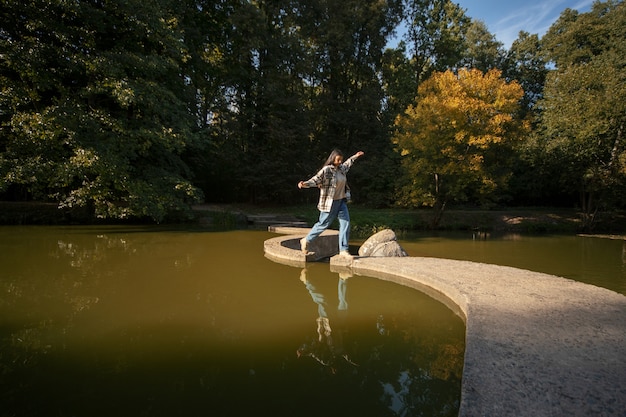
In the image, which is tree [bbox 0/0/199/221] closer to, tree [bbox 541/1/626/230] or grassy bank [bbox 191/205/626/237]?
grassy bank [bbox 191/205/626/237]

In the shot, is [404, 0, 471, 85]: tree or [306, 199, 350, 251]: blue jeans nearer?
[306, 199, 350, 251]: blue jeans

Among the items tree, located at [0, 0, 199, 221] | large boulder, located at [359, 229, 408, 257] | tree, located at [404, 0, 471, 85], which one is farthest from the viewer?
tree, located at [404, 0, 471, 85]

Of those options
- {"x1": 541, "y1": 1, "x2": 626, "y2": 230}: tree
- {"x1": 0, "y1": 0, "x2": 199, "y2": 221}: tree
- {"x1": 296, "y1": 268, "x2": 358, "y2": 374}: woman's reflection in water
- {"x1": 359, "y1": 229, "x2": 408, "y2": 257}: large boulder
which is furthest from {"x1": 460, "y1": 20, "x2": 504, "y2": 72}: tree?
{"x1": 296, "y1": 268, "x2": 358, "y2": 374}: woman's reflection in water

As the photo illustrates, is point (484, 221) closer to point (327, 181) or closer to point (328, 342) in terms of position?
point (327, 181)

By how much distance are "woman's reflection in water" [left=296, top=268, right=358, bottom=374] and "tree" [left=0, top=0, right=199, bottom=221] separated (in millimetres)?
8894

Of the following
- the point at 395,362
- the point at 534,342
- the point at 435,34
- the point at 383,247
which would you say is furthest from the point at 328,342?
the point at 435,34

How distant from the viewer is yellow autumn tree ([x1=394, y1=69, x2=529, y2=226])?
14.7 metres

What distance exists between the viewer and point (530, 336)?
2.93 meters

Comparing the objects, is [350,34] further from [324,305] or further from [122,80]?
[324,305]

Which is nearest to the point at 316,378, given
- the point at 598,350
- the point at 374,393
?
the point at 374,393

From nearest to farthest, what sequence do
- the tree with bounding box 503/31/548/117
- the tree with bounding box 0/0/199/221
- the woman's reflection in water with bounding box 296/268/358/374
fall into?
the woman's reflection in water with bounding box 296/268/358/374
the tree with bounding box 0/0/199/221
the tree with bounding box 503/31/548/117

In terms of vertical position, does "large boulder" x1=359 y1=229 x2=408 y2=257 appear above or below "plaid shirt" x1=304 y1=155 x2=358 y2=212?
below

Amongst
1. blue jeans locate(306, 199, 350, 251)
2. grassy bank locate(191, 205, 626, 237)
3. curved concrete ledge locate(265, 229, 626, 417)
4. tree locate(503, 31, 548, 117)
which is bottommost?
grassy bank locate(191, 205, 626, 237)

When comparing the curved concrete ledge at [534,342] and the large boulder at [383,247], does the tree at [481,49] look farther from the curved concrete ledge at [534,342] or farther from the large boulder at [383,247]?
the curved concrete ledge at [534,342]
